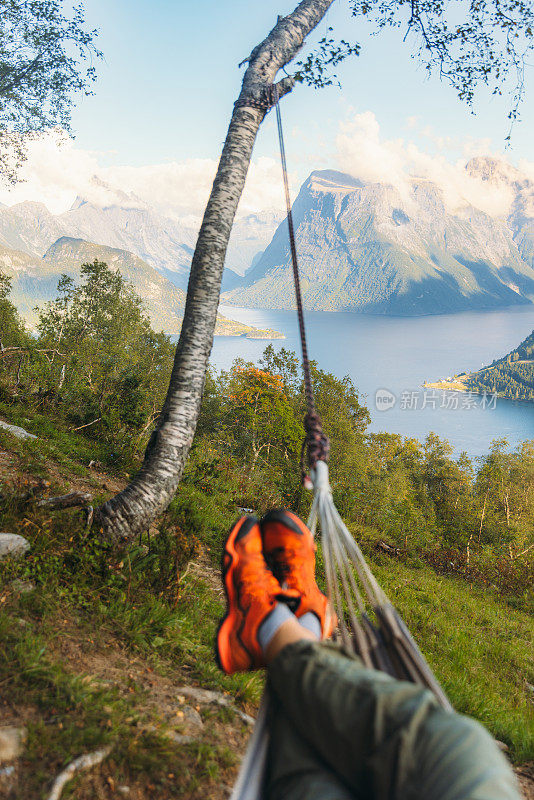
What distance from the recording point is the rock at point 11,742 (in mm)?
1350

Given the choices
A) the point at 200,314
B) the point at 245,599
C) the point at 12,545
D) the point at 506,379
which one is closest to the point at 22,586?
the point at 12,545

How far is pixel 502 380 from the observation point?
11856 centimetres

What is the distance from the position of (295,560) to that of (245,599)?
34 centimetres

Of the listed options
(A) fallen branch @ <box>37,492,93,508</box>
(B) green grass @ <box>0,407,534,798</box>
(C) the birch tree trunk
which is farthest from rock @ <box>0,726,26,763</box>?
(A) fallen branch @ <box>37,492,93,508</box>

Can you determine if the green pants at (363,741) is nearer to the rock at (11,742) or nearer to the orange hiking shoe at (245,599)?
the orange hiking shoe at (245,599)

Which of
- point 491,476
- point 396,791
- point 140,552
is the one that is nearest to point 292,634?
point 396,791

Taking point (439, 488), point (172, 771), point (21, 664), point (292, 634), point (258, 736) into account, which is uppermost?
point (292, 634)

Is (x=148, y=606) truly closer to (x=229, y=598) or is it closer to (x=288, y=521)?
(x=229, y=598)

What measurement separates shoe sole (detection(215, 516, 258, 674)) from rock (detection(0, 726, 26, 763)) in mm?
659

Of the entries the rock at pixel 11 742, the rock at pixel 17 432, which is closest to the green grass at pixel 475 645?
the rock at pixel 11 742

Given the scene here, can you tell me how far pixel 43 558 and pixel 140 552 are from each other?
21.9 inches

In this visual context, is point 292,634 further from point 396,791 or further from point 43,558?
point 43,558

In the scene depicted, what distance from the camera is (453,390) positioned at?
350 ft

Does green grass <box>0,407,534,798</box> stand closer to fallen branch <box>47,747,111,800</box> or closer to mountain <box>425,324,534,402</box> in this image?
fallen branch <box>47,747,111,800</box>
